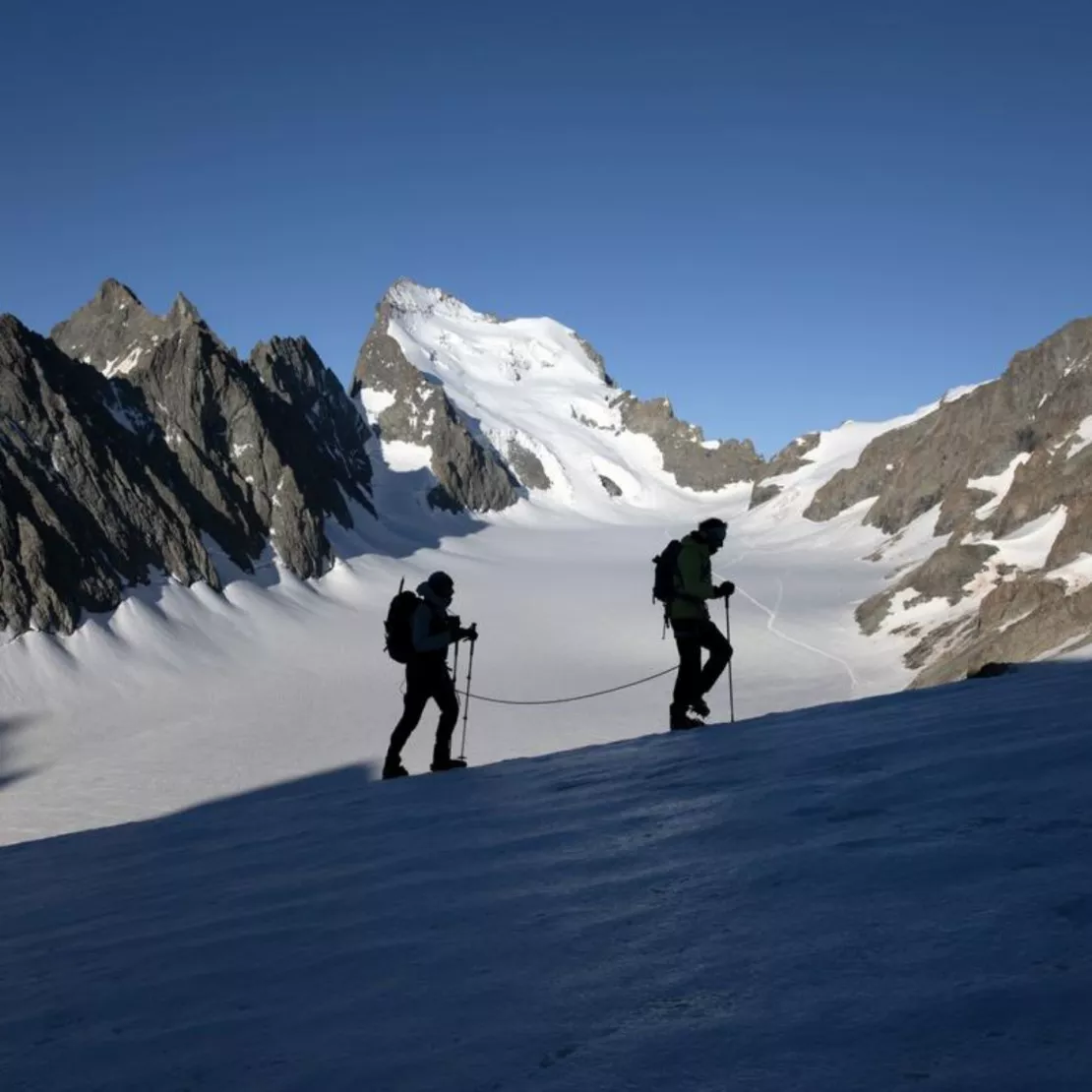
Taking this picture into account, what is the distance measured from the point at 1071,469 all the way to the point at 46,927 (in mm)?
78478

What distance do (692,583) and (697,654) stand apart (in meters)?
0.92

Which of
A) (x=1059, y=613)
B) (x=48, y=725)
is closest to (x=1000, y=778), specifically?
(x=1059, y=613)

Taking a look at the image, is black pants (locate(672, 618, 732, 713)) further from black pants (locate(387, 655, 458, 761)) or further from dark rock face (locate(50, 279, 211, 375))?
dark rock face (locate(50, 279, 211, 375))

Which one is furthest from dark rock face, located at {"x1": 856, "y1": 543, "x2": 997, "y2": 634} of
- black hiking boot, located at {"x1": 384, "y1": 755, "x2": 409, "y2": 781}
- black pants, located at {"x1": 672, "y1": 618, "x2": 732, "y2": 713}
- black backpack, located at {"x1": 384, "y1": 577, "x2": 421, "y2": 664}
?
black backpack, located at {"x1": 384, "y1": 577, "x2": 421, "y2": 664}

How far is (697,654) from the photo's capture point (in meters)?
11.3

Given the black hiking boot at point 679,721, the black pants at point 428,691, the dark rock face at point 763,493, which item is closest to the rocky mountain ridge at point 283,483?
the dark rock face at point 763,493

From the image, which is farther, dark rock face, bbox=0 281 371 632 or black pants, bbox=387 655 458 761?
dark rock face, bbox=0 281 371 632

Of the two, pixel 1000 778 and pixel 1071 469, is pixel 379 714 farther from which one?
pixel 1071 469

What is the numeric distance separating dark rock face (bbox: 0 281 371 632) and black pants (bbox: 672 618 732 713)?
54.2m

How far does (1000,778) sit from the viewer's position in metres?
5.47

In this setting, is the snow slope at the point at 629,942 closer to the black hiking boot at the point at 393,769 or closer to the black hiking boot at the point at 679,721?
the black hiking boot at the point at 679,721

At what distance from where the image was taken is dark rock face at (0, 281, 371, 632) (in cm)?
6072

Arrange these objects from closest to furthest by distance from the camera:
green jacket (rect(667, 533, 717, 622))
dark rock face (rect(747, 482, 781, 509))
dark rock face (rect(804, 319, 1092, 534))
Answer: green jacket (rect(667, 533, 717, 622))
dark rock face (rect(804, 319, 1092, 534))
dark rock face (rect(747, 482, 781, 509))

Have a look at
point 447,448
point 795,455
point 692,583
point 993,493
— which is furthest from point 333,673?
point 795,455
